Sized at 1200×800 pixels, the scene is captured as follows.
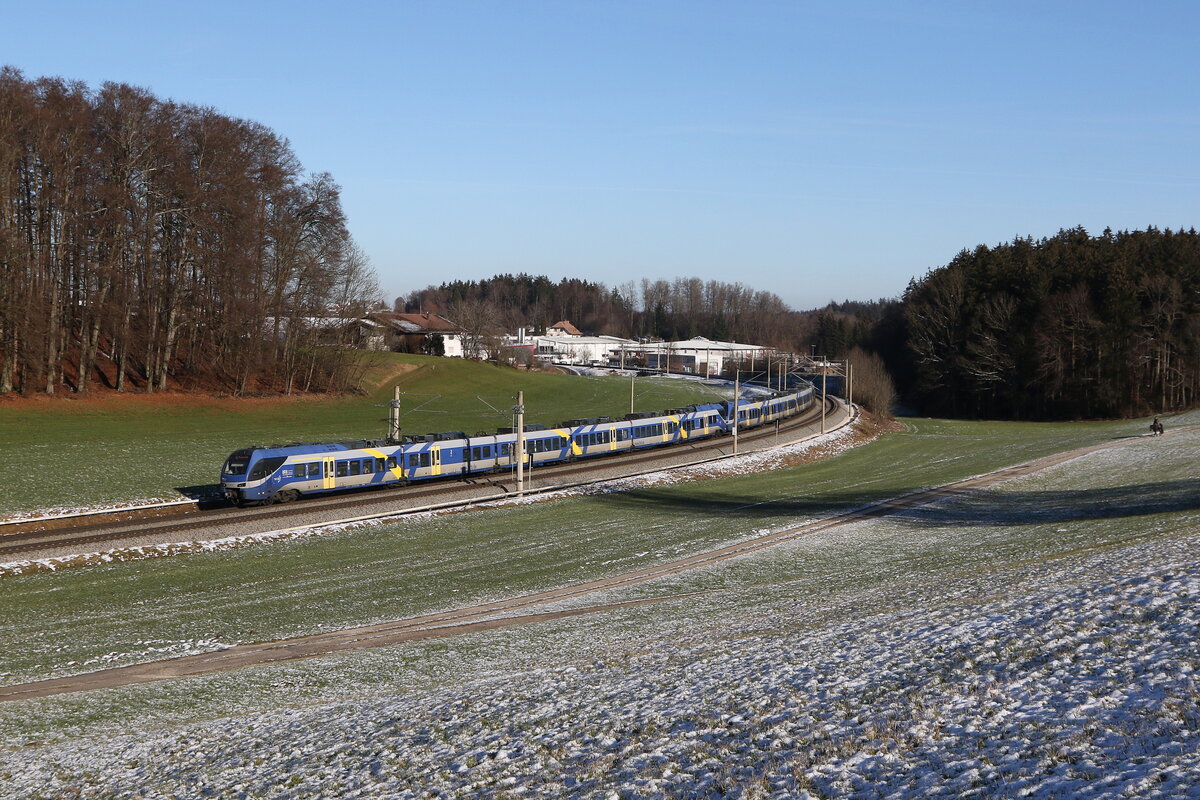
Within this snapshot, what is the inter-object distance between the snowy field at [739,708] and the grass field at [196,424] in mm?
23604

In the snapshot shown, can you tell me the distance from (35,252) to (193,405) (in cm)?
1402

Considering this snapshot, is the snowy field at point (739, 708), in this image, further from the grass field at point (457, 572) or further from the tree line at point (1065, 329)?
the tree line at point (1065, 329)

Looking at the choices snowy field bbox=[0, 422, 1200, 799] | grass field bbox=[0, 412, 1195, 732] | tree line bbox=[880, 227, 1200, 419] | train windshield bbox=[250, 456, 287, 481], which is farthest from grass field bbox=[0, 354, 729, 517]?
tree line bbox=[880, 227, 1200, 419]

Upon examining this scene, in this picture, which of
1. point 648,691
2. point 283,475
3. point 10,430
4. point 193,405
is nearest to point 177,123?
point 193,405

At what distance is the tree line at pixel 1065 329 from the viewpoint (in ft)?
299

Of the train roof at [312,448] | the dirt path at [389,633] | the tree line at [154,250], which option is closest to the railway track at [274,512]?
the train roof at [312,448]

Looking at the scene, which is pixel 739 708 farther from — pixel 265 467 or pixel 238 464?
pixel 238 464

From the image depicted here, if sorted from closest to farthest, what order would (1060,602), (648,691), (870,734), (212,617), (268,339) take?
(870,734), (648,691), (1060,602), (212,617), (268,339)

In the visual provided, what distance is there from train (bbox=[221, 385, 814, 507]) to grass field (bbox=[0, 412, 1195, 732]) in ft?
18.9

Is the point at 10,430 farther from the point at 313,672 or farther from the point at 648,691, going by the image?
the point at 648,691

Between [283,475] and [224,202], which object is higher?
[224,202]

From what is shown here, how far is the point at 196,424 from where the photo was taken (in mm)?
61281

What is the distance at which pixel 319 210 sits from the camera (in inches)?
3201

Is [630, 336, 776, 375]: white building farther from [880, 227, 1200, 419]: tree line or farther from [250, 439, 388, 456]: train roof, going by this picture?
[250, 439, 388, 456]: train roof
